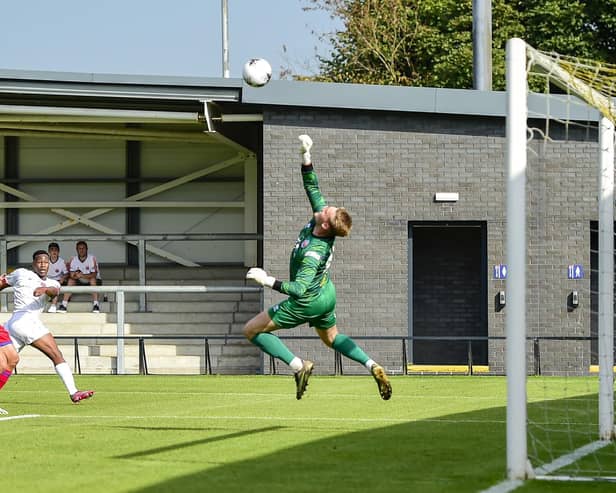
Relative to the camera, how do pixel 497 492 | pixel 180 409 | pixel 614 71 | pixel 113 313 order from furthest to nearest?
pixel 113 313 < pixel 180 409 < pixel 614 71 < pixel 497 492

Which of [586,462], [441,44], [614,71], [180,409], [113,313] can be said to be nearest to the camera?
[586,462]

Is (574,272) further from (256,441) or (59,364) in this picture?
(256,441)

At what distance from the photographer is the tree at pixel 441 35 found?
44594 mm

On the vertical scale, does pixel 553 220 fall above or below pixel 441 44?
below

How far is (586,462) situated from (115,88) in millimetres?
16141

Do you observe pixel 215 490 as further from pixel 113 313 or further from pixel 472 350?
pixel 113 313

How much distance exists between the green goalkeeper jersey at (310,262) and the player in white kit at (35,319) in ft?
15.5

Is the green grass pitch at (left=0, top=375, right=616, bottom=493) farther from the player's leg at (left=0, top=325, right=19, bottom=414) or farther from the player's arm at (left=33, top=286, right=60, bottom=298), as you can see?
the player's arm at (left=33, top=286, right=60, bottom=298)

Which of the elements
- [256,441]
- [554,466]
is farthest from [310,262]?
[554,466]

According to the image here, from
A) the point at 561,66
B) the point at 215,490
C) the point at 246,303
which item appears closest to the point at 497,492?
the point at 215,490

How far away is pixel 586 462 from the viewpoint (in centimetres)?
945

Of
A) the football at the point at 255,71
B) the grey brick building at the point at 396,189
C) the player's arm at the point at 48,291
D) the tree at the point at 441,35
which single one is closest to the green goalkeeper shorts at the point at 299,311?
the player's arm at the point at 48,291

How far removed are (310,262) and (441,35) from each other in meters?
35.1

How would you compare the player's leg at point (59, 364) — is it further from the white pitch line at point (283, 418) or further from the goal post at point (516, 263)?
the goal post at point (516, 263)
